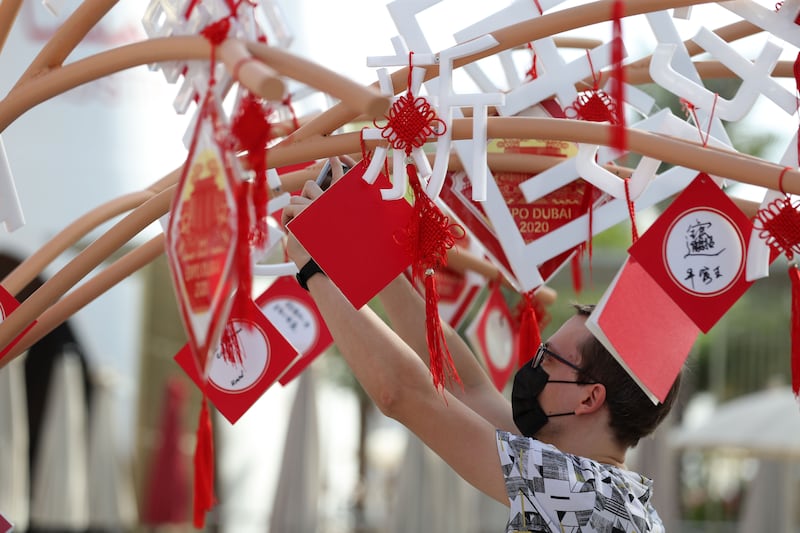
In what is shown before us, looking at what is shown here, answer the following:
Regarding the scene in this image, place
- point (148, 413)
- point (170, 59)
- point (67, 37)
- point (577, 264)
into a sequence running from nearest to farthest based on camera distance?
point (170, 59), point (67, 37), point (577, 264), point (148, 413)

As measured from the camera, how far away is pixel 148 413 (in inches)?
368

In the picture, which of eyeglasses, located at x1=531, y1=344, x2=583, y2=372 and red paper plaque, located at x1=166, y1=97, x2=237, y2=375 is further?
eyeglasses, located at x1=531, y1=344, x2=583, y2=372

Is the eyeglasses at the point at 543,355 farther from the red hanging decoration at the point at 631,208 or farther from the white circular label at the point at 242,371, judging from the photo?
the white circular label at the point at 242,371

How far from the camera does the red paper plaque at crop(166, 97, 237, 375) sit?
160 cm

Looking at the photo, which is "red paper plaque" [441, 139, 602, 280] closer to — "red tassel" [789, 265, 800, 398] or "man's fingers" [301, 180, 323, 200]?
"man's fingers" [301, 180, 323, 200]

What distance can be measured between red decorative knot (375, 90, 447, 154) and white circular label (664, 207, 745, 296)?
1.54ft

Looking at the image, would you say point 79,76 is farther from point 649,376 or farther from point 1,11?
point 649,376

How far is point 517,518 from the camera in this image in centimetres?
223

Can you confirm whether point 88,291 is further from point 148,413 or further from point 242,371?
point 148,413

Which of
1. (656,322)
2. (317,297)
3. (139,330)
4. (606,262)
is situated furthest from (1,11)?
(139,330)

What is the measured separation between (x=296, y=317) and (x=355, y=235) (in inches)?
38.6

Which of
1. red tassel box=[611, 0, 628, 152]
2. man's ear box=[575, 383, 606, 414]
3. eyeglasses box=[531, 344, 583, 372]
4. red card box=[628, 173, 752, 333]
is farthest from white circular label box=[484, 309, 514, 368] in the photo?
red tassel box=[611, 0, 628, 152]

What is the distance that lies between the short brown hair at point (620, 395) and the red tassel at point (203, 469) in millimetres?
799

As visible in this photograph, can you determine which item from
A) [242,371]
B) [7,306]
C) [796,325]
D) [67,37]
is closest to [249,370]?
[242,371]
